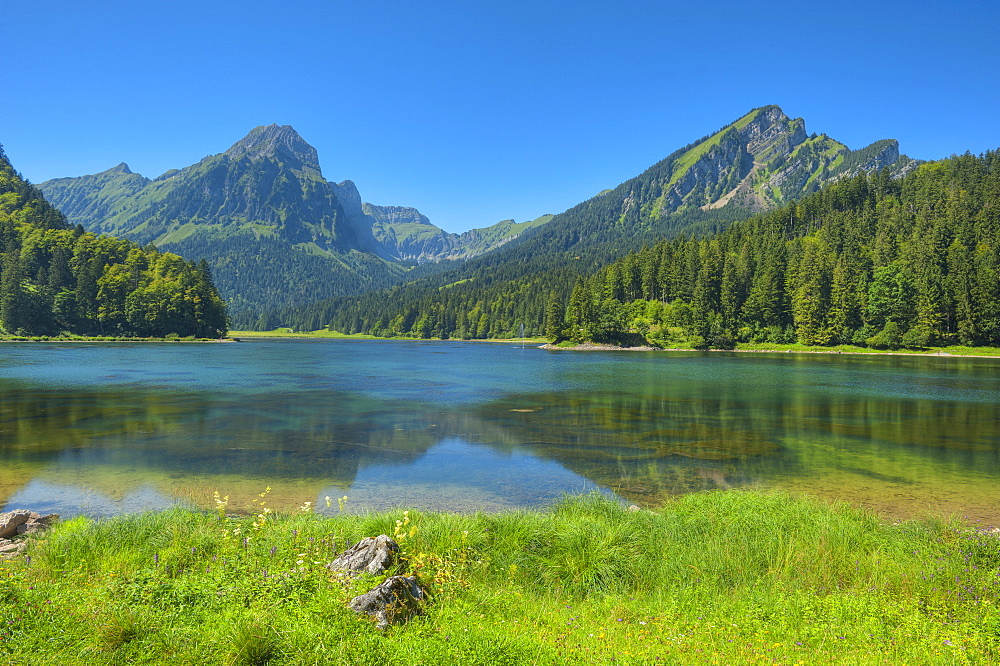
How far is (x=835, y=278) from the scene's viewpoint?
136 meters

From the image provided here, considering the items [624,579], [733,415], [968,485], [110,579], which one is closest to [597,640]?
[624,579]

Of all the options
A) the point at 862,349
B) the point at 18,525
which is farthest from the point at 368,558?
the point at 862,349

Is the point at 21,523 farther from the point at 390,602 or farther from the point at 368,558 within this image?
the point at 390,602

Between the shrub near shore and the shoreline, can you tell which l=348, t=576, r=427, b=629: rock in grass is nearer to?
the shrub near shore

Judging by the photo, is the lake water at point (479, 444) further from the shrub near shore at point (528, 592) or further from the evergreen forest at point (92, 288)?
the evergreen forest at point (92, 288)

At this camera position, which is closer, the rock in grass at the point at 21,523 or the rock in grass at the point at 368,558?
the rock in grass at the point at 368,558

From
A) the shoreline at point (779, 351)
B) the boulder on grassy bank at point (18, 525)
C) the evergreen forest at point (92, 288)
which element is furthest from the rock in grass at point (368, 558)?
the evergreen forest at point (92, 288)

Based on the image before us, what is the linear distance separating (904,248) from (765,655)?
168123mm

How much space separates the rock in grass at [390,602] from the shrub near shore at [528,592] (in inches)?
9.8

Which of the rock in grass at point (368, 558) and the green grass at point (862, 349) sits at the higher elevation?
the rock in grass at point (368, 558)

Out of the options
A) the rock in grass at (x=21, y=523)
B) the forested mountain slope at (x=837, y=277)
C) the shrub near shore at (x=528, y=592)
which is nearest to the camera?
the shrub near shore at (x=528, y=592)

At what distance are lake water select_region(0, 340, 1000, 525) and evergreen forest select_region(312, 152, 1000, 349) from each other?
76.4 m

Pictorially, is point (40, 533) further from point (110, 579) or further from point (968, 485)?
point (968, 485)

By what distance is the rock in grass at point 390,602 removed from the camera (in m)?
7.20
